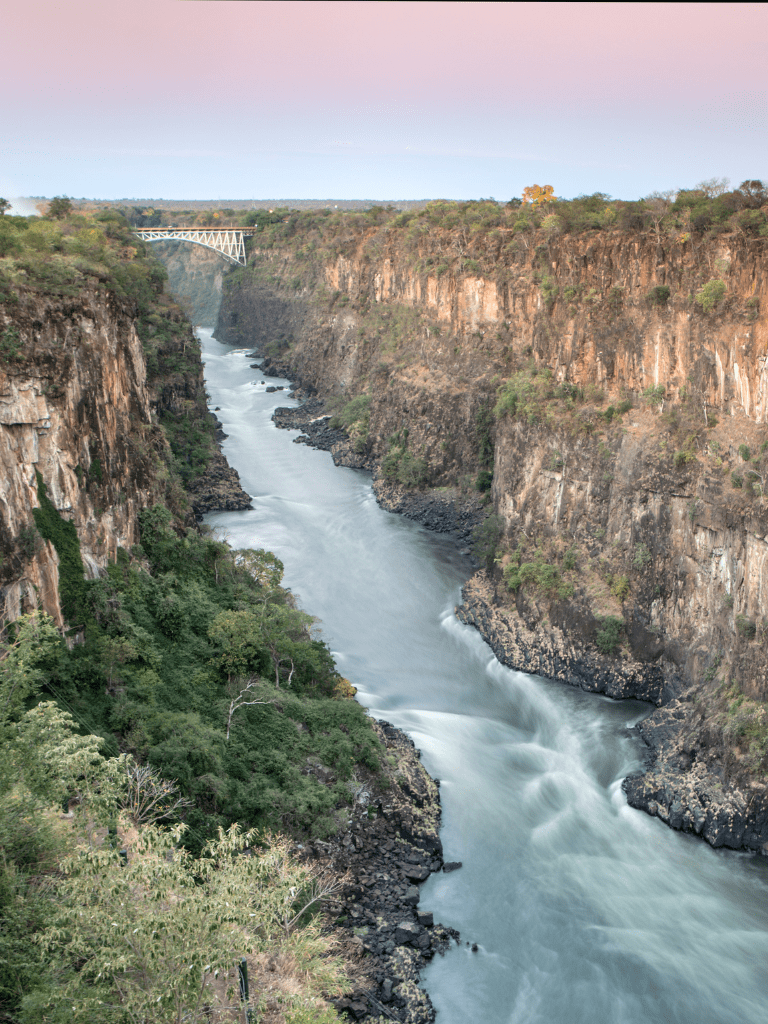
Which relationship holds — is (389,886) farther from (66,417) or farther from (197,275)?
(197,275)

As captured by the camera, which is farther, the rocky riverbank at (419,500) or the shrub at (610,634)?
the rocky riverbank at (419,500)

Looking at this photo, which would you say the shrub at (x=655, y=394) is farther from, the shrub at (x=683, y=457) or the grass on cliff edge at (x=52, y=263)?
the grass on cliff edge at (x=52, y=263)

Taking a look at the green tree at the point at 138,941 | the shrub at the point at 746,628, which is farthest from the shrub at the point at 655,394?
the green tree at the point at 138,941

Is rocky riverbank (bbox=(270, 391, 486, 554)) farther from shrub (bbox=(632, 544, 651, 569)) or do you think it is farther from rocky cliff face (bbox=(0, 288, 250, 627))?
rocky cliff face (bbox=(0, 288, 250, 627))

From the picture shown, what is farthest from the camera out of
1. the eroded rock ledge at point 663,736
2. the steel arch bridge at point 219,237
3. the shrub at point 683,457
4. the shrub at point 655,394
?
the steel arch bridge at point 219,237

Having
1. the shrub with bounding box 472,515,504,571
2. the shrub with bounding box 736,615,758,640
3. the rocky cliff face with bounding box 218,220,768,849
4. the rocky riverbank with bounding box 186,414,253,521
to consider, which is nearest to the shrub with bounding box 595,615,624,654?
the rocky cliff face with bounding box 218,220,768,849

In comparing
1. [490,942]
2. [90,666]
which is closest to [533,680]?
[490,942]
